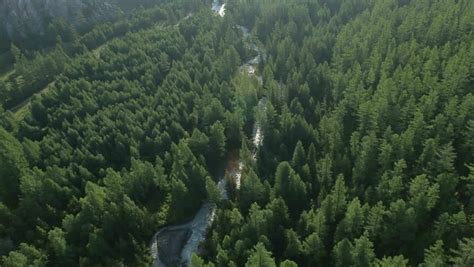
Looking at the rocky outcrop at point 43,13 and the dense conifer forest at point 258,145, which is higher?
the rocky outcrop at point 43,13

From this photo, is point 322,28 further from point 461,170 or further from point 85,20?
point 85,20

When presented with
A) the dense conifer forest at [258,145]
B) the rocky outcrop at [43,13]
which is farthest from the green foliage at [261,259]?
the rocky outcrop at [43,13]

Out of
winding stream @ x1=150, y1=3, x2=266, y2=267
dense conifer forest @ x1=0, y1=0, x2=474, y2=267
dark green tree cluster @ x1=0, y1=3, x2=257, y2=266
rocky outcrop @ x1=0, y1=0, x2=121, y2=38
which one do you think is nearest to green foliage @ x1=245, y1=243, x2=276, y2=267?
dense conifer forest @ x1=0, y1=0, x2=474, y2=267

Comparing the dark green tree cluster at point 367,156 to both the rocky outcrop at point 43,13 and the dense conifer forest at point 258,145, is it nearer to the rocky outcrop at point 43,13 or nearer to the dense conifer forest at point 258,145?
the dense conifer forest at point 258,145

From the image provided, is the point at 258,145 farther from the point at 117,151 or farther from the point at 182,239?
the point at 117,151

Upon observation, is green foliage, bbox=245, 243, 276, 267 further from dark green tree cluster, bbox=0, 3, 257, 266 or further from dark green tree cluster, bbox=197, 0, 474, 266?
dark green tree cluster, bbox=0, 3, 257, 266

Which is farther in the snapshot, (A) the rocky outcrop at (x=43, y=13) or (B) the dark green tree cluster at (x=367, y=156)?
(A) the rocky outcrop at (x=43, y=13)

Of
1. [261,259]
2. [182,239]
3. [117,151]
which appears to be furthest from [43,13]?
[261,259]

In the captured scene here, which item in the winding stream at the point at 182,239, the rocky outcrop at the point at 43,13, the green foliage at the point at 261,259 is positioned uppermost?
the rocky outcrop at the point at 43,13

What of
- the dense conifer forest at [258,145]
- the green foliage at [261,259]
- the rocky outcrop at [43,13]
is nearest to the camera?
the green foliage at [261,259]
